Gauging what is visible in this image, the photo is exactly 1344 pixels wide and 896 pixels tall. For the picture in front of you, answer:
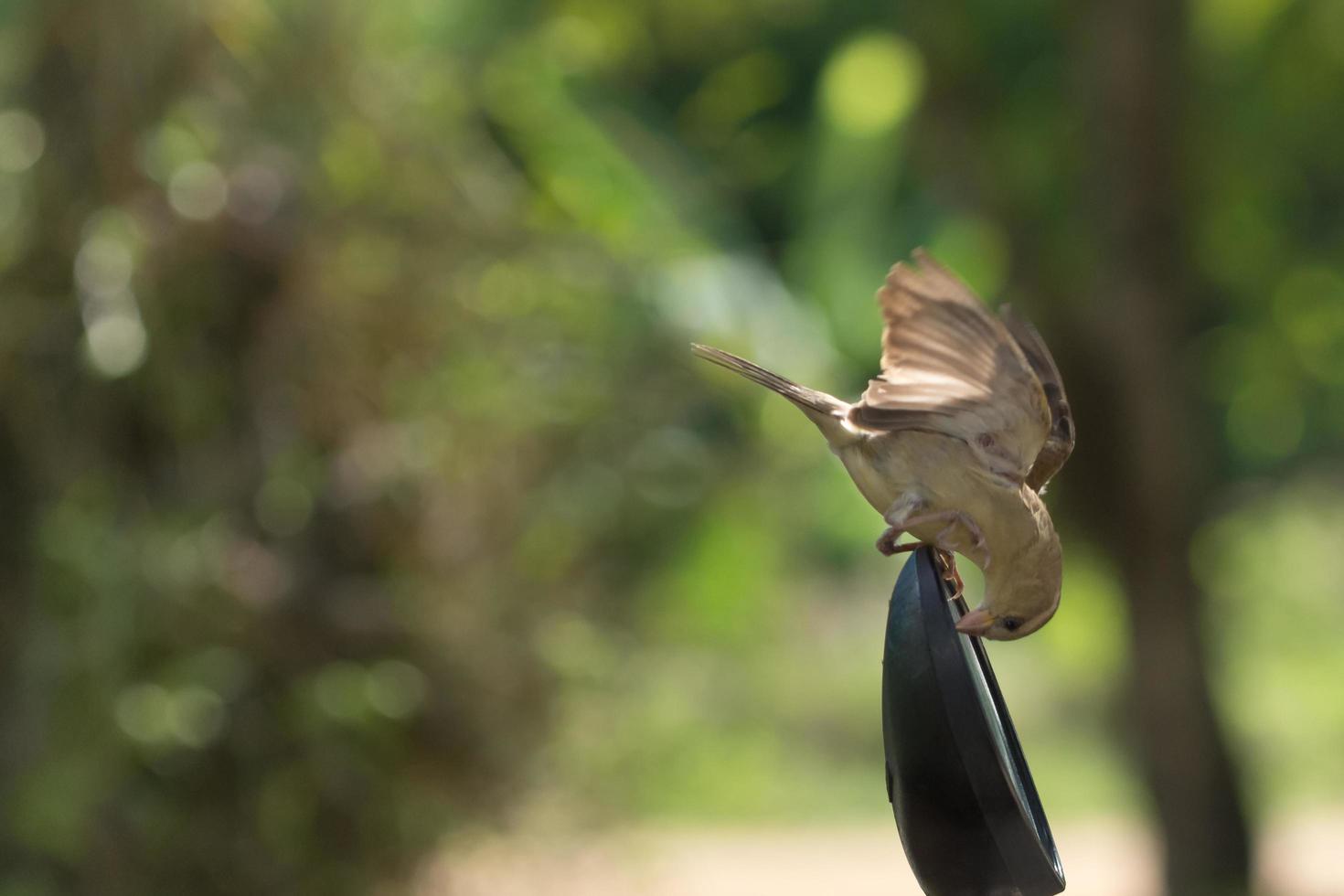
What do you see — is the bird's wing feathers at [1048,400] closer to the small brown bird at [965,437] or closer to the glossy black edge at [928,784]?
the small brown bird at [965,437]

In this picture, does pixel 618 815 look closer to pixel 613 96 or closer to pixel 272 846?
pixel 272 846

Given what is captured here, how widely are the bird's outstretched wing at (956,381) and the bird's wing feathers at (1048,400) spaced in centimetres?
6

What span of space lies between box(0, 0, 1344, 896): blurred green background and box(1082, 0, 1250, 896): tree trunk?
0.06ft

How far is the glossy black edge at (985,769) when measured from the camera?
1340 millimetres

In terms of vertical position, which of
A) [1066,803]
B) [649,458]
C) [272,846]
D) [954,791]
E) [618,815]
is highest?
[1066,803]

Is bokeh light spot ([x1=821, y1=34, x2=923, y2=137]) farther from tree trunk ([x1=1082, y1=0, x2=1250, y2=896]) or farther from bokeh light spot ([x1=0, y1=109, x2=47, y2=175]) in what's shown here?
bokeh light spot ([x1=0, y1=109, x2=47, y2=175])

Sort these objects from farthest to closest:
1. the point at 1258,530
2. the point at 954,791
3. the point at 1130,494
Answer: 1. the point at 1258,530
2. the point at 1130,494
3. the point at 954,791

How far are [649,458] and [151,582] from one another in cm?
154

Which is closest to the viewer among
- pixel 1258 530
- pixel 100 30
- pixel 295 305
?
pixel 100 30

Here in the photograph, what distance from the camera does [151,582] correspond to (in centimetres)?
359

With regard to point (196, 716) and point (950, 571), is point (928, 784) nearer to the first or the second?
point (950, 571)

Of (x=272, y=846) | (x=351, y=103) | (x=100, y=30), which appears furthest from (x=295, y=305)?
(x=272, y=846)

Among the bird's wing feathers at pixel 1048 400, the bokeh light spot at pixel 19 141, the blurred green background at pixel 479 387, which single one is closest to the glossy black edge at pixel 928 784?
the bird's wing feathers at pixel 1048 400

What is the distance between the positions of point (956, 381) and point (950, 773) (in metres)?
0.42
